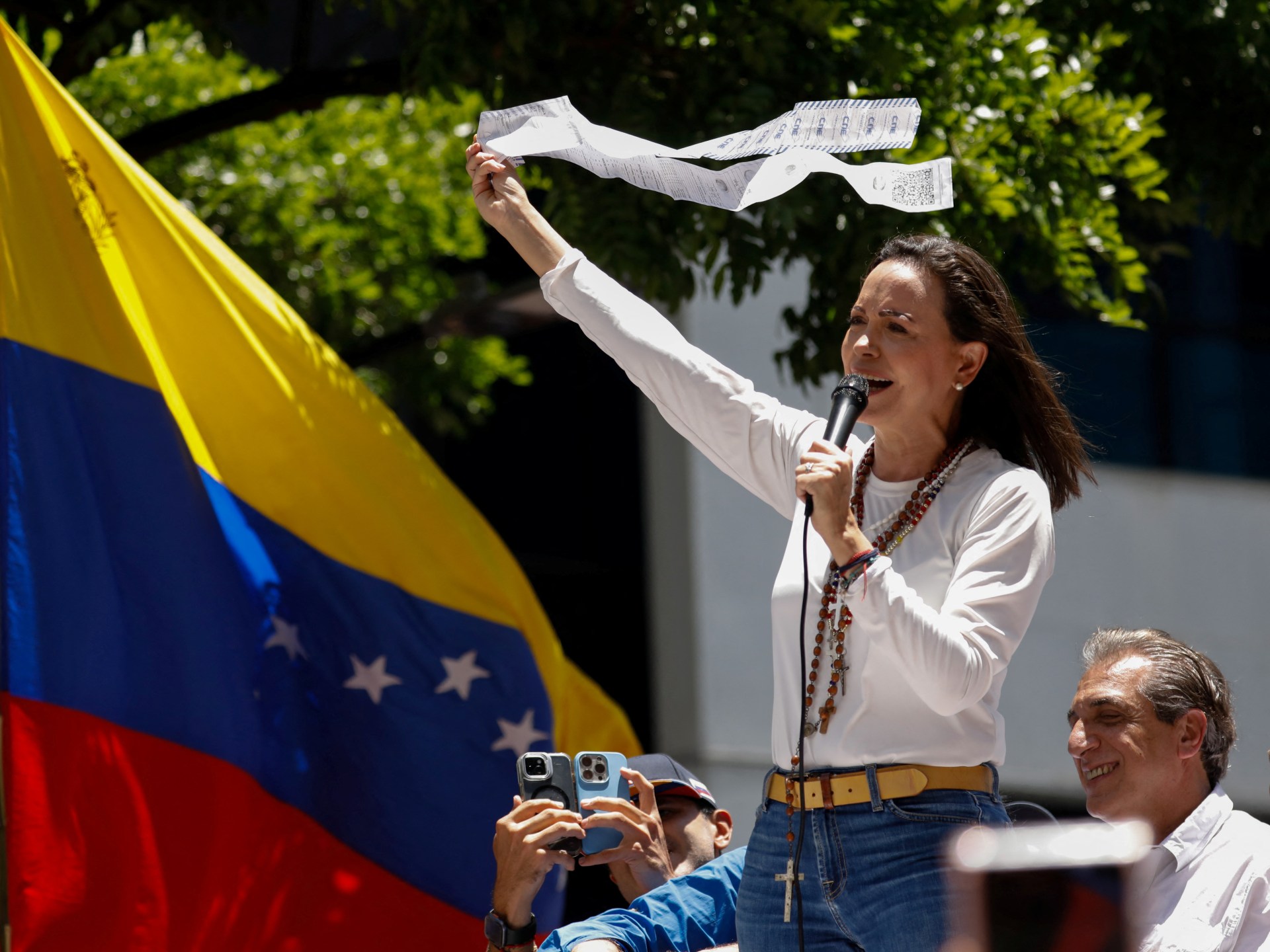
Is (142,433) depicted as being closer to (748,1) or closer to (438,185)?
(748,1)

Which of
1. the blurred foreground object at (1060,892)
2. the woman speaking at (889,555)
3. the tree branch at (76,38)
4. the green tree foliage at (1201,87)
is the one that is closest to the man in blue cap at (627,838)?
the woman speaking at (889,555)

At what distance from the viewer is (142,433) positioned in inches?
166

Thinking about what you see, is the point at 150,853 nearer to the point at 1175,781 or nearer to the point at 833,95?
the point at 1175,781

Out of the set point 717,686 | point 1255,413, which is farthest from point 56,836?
point 1255,413

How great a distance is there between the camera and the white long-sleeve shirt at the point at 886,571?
2453mm

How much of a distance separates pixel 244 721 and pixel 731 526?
591cm

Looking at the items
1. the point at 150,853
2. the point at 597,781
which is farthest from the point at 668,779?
the point at 150,853

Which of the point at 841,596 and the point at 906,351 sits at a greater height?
the point at 906,351

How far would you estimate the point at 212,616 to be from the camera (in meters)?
4.17

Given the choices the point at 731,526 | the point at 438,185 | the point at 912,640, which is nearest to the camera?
the point at 912,640

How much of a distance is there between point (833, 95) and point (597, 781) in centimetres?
223

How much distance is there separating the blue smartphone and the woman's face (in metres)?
1.15

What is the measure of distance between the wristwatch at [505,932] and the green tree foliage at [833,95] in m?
1.98

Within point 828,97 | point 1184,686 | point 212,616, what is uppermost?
point 828,97
